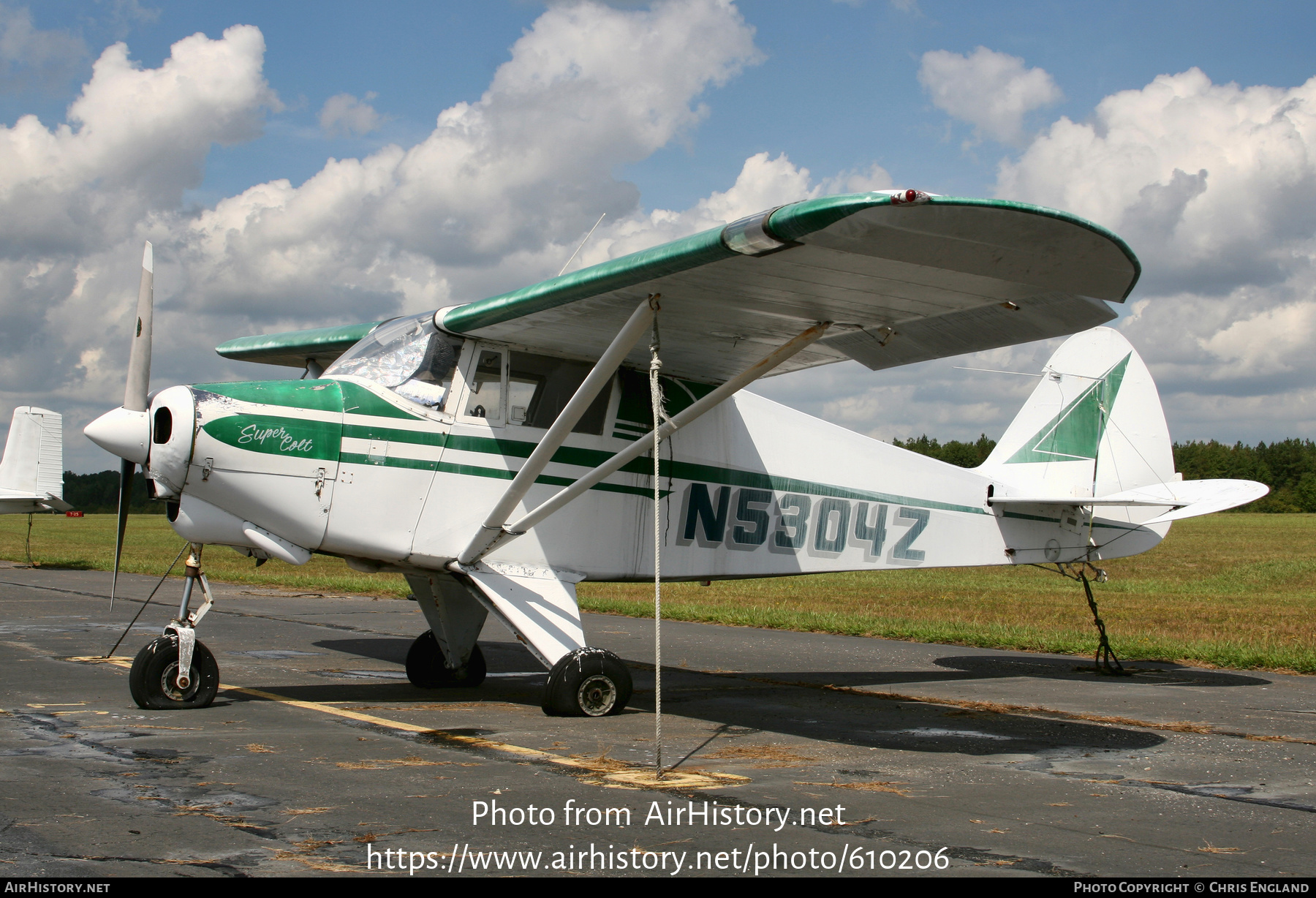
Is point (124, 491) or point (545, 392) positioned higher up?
point (545, 392)

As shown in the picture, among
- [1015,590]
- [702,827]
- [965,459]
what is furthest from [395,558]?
[965,459]

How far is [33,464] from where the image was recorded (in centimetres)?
3353

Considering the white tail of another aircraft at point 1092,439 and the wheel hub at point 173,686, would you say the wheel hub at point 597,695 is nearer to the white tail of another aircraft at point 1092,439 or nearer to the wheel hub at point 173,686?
the wheel hub at point 173,686

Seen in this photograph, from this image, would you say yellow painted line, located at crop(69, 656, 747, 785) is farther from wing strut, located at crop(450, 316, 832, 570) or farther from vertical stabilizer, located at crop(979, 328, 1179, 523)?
vertical stabilizer, located at crop(979, 328, 1179, 523)

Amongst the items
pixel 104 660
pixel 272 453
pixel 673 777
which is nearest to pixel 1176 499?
pixel 673 777

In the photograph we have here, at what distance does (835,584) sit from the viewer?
3067 centimetres

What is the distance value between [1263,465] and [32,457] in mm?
138554

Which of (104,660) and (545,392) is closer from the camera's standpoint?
(545,392)

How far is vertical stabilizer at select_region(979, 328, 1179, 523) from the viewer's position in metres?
12.0

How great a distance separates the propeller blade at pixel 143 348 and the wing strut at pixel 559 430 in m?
2.61

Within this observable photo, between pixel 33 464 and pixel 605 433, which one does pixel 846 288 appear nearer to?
pixel 605 433

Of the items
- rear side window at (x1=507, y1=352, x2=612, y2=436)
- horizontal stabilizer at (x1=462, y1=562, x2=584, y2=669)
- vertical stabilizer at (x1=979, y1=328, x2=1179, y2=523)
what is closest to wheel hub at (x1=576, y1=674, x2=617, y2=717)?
horizontal stabilizer at (x1=462, y1=562, x2=584, y2=669)

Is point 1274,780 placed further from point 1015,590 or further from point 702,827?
point 1015,590

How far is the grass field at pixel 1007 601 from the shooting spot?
14.8 meters
